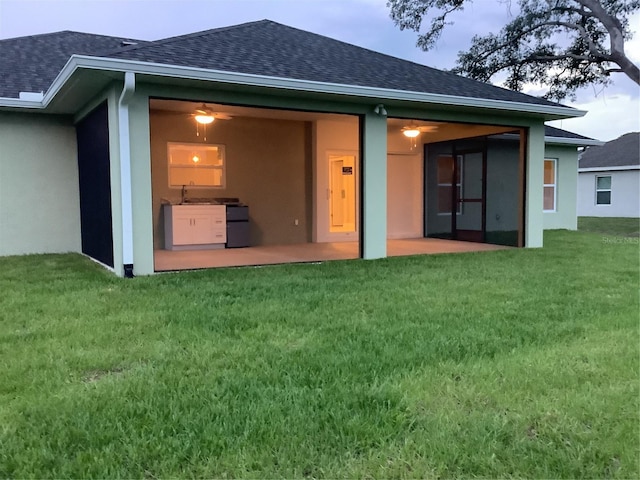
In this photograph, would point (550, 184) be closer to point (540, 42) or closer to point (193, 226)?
point (540, 42)

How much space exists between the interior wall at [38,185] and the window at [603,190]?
20.4 meters

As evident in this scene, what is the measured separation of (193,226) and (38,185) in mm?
2709

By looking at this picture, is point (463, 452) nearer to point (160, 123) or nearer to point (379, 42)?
point (160, 123)

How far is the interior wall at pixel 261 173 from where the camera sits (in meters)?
9.87

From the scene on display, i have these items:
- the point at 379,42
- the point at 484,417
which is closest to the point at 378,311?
the point at 484,417

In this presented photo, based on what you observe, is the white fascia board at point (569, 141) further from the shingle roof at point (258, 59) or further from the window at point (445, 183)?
the shingle roof at point (258, 59)

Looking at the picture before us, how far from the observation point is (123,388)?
278 centimetres

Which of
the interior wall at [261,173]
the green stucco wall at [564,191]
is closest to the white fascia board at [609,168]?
the green stucco wall at [564,191]

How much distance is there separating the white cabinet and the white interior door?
13.4 feet

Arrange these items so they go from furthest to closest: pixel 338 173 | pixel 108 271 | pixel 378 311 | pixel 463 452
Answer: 1. pixel 338 173
2. pixel 108 271
3. pixel 378 311
4. pixel 463 452

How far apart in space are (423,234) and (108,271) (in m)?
7.77

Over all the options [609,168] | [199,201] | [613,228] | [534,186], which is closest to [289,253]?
[199,201]

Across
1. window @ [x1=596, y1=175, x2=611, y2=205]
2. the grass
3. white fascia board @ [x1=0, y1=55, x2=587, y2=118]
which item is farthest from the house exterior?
window @ [x1=596, y1=175, x2=611, y2=205]

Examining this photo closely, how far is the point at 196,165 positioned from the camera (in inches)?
402
